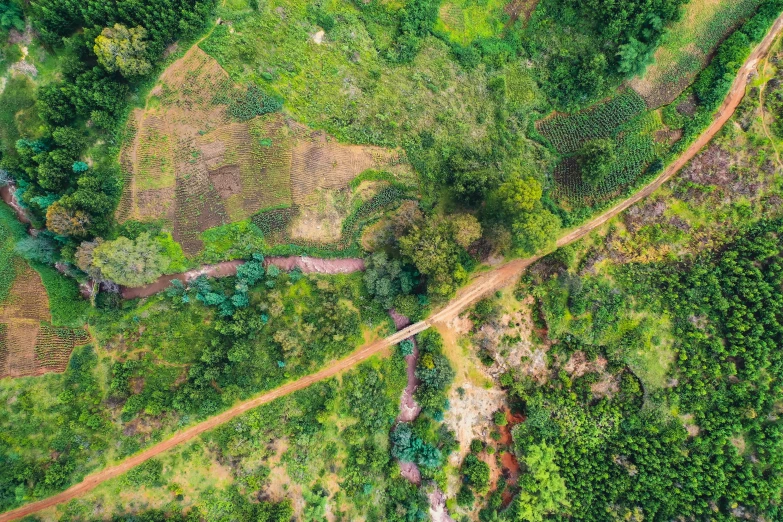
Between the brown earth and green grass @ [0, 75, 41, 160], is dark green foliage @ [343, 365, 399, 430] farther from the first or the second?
green grass @ [0, 75, 41, 160]

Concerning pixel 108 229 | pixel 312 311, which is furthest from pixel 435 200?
pixel 108 229

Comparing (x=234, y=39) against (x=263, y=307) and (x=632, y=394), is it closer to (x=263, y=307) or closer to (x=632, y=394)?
(x=263, y=307)

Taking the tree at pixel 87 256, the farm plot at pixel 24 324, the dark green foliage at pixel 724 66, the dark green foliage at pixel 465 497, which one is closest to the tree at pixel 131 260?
the tree at pixel 87 256

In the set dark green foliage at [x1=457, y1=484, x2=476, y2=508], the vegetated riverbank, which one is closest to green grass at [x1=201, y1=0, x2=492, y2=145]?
the vegetated riverbank

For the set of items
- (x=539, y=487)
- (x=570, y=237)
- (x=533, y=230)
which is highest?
(x=533, y=230)

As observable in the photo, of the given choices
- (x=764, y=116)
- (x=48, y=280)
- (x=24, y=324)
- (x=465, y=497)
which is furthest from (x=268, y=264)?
(x=764, y=116)

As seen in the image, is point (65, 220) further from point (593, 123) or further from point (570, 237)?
point (593, 123)
